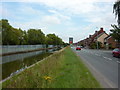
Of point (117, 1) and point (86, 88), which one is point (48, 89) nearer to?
point (86, 88)

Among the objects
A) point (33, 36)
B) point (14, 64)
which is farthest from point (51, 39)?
point (14, 64)

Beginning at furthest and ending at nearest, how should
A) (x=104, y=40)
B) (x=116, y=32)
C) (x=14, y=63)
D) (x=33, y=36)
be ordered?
(x=104, y=40) → (x=33, y=36) → (x=116, y=32) → (x=14, y=63)

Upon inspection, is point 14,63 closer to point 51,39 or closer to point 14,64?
point 14,64

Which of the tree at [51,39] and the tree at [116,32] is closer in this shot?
the tree at [116,32]

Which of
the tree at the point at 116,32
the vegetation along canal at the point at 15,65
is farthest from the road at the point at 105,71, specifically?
the tree at the point at 116,32

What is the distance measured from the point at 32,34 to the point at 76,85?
5704 centimetres

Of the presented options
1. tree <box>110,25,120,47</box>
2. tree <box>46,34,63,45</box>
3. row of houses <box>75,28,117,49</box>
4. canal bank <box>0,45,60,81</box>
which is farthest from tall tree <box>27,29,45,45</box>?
tree <box>110,25,120,47</box>

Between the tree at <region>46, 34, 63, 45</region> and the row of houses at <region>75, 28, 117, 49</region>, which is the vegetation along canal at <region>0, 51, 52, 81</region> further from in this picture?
the tree at <region>46, 34, 63, 45</region>

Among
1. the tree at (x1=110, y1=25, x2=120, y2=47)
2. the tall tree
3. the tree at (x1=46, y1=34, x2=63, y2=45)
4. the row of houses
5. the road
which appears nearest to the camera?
the road

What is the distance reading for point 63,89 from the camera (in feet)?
16.8

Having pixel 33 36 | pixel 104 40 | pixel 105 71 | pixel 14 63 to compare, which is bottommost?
pixel 14 63

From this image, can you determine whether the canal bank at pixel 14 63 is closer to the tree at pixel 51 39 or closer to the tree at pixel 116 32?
the tree at pixel 116 32

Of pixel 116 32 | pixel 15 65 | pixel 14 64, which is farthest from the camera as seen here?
pixel 116 32

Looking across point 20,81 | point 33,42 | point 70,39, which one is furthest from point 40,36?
point 20,81
